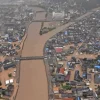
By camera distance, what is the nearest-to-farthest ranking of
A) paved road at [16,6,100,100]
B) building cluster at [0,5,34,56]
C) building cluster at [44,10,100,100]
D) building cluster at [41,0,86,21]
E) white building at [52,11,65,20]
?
building cluster at [44,10,100,100], paved road at [16,6,100,100], building cluster at [0,5,34,56], white building at [52,11,65,20], building cluster at [41,0,86,21]

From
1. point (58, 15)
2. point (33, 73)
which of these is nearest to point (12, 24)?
point (58, 15)

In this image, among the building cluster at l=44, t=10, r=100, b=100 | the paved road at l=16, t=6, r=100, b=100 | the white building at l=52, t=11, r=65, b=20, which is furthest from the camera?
the white building at l=52, t=11, r=65, b=20

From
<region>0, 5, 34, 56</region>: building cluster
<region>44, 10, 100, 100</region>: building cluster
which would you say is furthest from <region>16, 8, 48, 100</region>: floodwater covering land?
<region>0, 5, 34, 56</region>: building cluster

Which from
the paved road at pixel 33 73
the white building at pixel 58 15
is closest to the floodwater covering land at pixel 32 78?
the paved road at pixel 33 73

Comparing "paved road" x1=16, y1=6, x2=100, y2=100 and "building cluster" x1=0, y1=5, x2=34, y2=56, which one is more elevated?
"building cluster" x1=0, y1=5, x2=34, y2=56

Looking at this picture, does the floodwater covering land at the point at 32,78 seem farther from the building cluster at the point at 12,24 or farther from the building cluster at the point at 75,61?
the building cluster at the point at 12,24

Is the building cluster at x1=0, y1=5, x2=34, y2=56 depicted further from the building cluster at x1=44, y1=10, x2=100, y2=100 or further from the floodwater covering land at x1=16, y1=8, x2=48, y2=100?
the building cluster at x1=44, y1=10, x2=100, y2=100
